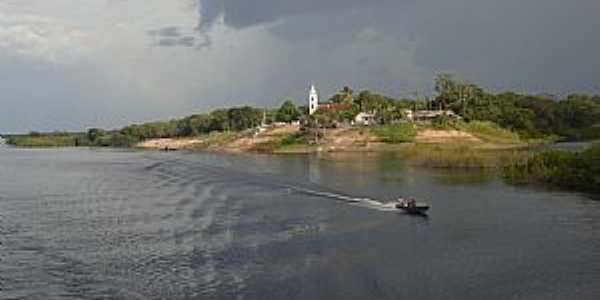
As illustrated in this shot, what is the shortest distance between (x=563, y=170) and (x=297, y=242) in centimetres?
3424

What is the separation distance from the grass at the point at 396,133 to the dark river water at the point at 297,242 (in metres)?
70.4

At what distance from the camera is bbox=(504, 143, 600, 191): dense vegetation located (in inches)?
2392

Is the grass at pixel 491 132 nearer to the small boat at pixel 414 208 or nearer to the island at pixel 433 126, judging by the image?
the island at pixel 433 126

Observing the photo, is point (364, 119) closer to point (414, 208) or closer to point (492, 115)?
point (492, 115)

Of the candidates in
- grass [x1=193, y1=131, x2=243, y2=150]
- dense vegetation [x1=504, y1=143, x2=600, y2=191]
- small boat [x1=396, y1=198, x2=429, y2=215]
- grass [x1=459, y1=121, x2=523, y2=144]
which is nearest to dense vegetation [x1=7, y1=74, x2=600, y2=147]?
grass [x1=459, y1=121, x2=523, y2=144]

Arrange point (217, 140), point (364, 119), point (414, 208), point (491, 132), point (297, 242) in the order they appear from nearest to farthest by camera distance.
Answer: point (297, 242), point (414, 208), point (491, 132), point (364, 119), point (217, 140)

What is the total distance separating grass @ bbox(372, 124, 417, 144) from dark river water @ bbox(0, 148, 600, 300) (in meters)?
70.4

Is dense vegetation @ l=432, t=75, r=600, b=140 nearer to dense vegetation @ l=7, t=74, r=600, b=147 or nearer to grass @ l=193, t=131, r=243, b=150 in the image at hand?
dense vegetation @ l=7, t=74, r=600, b=147

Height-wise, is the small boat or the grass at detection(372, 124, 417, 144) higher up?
the grass at detection(372, 124, 417, 144)

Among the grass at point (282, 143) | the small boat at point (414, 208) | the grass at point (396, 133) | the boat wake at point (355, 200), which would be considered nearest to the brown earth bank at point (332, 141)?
the grass at point (282, 143)

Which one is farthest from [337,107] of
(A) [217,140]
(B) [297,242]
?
A: (B) [297,242]

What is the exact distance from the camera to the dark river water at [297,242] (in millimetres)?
31734

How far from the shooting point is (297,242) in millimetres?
41844

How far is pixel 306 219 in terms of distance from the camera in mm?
50844
